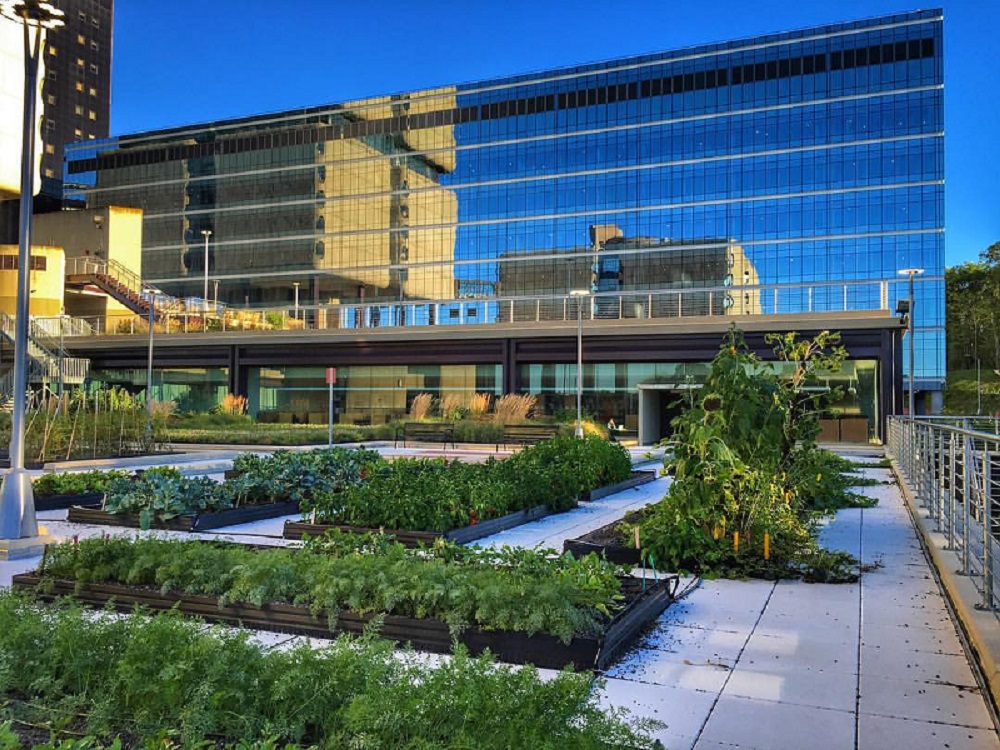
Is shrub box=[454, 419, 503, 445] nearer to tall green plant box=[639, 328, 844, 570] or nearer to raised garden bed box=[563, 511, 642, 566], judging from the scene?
raised garden bed box=[563, 511, 642, 566]

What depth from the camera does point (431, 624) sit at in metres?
5.91

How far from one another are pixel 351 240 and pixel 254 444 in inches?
2333

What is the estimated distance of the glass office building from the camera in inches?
2805

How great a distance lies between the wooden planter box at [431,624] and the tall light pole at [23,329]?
105 inches

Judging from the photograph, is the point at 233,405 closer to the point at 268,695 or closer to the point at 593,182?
the point at 268,695

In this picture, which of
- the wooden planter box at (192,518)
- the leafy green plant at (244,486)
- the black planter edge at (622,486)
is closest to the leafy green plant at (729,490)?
the leafy green plant at (244,486)

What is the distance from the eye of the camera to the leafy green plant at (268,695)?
3.71 metres

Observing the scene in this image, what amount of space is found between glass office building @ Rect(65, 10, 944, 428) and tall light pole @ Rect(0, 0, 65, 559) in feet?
181

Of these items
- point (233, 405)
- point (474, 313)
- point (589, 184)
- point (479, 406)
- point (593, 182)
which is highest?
point (593, 182)

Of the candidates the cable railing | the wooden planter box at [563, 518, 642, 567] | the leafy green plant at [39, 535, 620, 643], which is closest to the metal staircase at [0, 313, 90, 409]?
the cable railing

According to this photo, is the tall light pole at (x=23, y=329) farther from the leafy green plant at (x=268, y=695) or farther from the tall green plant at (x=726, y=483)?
the tall green plant at (x=726, y=483)

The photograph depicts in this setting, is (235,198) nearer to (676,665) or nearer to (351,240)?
(351,240)

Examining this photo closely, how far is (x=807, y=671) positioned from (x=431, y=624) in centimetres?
259

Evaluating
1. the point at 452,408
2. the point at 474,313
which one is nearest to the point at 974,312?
the point at 474,313
